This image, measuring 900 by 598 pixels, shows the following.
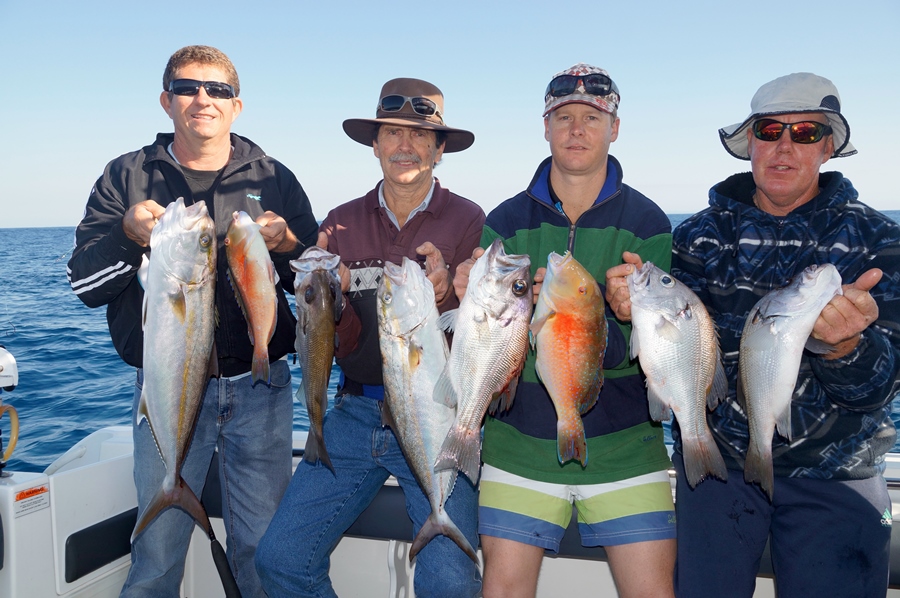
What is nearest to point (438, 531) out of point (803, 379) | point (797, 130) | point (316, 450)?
point (316, 450)

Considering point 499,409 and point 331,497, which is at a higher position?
point 499,409

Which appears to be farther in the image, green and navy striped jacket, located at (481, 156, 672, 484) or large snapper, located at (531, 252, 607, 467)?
green and navy striped jacket, located at (481, 156, 672, 484)

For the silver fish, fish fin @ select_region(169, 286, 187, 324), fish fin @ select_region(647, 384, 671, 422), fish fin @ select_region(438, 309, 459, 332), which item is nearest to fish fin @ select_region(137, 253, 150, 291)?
the silver fish

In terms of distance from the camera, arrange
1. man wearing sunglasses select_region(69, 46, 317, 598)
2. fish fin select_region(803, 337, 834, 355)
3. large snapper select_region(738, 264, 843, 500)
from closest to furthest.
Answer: large snapper select_region(738, 264, 843, 500)
fish fin select_region(803, 337, 834, 355)
man wearing sunglasses select_region(69, 46, 317, 598)

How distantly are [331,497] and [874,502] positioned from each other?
2830 millimetres

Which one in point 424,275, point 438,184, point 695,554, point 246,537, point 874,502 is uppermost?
point 438,184

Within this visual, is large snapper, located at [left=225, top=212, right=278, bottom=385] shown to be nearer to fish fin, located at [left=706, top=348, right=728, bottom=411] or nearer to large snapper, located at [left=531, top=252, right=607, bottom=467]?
large snapper, located at [left=531, top=252, right=607, bottom=467]

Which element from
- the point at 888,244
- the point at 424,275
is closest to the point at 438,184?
the point at 424,275

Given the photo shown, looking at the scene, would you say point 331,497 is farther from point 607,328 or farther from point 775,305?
point 775,305

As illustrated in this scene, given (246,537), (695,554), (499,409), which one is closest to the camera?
(695,554)

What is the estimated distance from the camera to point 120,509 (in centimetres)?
428

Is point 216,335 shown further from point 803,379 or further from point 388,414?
point 803,379

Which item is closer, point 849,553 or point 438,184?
point 849,553

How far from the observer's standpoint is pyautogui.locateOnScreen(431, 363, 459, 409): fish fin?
124 inches
